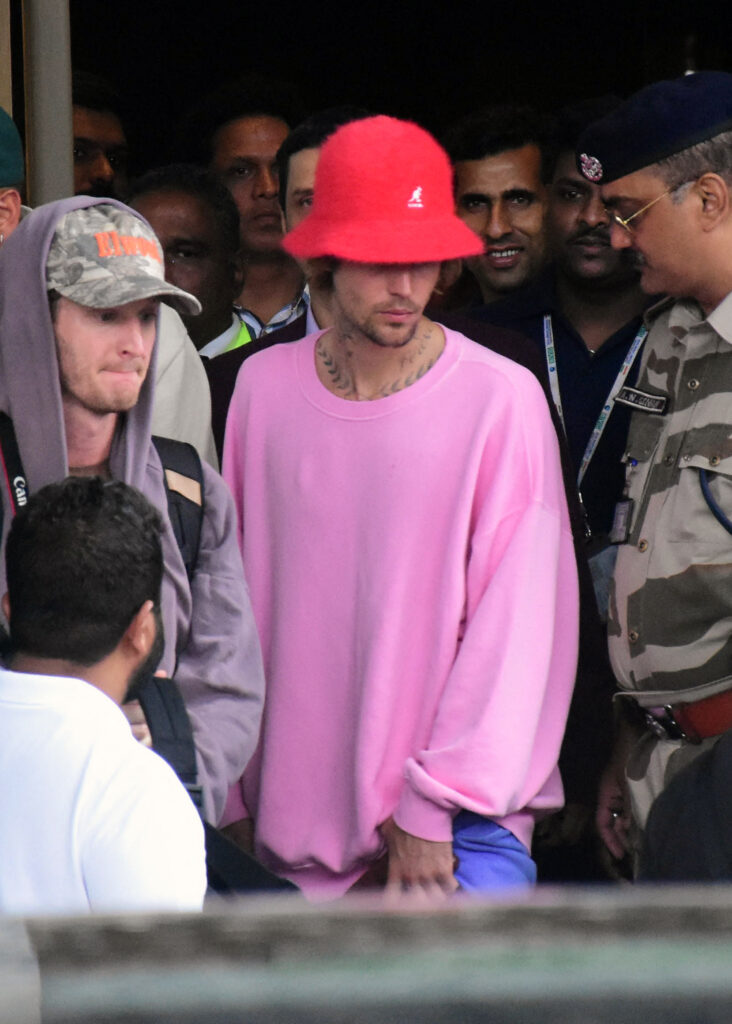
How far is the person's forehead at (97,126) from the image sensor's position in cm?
478

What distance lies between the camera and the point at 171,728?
2.02 metres

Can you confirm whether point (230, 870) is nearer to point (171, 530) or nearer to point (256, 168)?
point (171, 530)

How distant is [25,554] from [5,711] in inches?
10.7

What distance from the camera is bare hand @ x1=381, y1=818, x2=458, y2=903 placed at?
7.63 feet

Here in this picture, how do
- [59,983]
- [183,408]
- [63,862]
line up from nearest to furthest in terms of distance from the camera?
[59,983] → [63,862] → [183,408]

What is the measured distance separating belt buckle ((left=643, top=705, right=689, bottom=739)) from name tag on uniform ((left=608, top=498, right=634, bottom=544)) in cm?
30

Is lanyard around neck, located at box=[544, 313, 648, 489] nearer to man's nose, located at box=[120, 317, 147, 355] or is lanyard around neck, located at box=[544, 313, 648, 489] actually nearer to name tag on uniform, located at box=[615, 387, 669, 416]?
name tag on uniform, located at box=[615, 387, 669, 416]

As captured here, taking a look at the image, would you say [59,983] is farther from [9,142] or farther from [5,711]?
[9,142]

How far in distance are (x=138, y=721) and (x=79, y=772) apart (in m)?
0.45

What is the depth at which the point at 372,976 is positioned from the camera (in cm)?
52

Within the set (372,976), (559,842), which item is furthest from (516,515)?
(372,976)

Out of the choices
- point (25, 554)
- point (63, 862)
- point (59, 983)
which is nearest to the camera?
point (59, 983)

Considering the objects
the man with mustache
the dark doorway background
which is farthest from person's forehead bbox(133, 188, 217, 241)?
the dark doorway background

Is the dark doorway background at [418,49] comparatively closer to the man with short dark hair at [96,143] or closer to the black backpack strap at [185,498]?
the man with short dark hair at [96,143]
